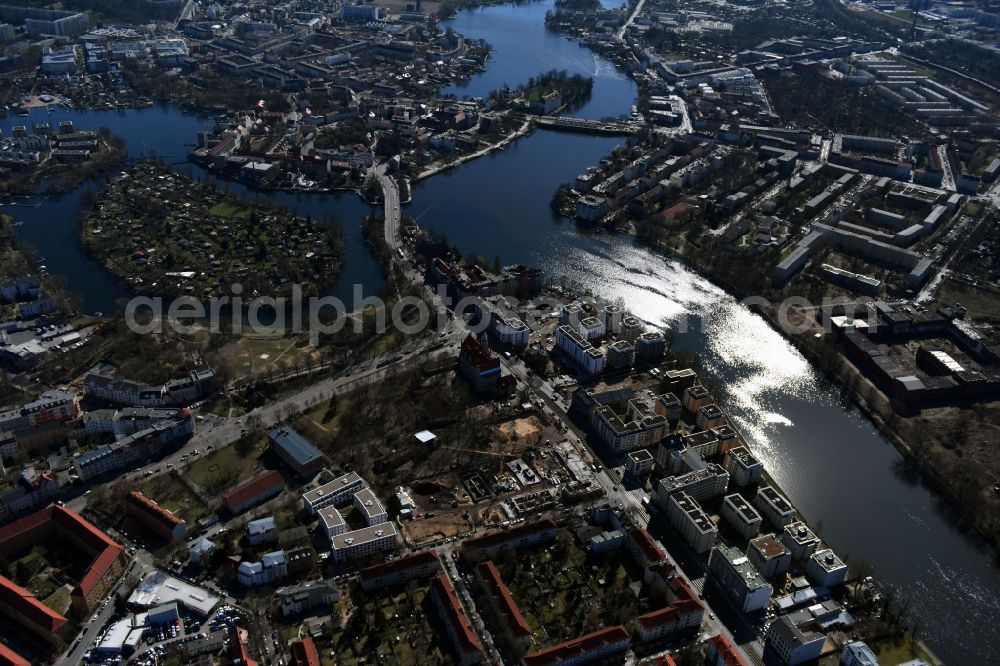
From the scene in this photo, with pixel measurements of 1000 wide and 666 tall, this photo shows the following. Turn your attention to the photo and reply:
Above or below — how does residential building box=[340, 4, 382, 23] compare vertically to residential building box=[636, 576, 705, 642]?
above

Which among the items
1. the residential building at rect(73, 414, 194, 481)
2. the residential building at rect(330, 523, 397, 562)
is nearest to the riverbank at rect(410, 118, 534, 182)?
the residential building at rect(73, 414, 194, 481)

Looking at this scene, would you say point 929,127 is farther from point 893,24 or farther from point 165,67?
point 165,67

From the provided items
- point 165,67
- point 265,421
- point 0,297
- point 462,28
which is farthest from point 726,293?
point 462,28

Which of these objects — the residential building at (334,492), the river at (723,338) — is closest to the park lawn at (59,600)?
the residential building at (334,492)

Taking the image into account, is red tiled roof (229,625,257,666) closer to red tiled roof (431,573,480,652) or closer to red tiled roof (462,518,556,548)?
red tiled roof (431,573,480,652)

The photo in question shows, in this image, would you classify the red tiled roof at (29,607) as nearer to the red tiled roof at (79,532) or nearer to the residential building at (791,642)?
the red tiled roof at (79,532)

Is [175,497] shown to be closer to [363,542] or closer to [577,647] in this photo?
[363,542]
